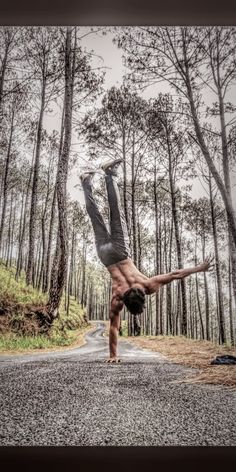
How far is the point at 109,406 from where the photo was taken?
202 cm

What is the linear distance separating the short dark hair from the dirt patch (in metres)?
0.23

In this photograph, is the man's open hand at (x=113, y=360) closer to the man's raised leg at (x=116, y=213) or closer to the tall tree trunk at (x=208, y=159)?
the man's raised leg at (x=116, y=213)

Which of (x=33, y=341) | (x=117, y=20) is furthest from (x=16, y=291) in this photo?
(x=117, y=20)

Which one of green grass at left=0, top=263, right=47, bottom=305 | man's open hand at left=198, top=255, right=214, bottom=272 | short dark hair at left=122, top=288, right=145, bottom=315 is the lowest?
short dark hair at left=122, top=288, right=145, bottom=315

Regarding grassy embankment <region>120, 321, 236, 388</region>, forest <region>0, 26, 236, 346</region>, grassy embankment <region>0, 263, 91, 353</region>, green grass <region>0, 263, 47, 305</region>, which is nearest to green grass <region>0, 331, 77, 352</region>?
grassy embankment <region>0, 263, 91, 353</region>

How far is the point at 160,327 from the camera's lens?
10.7 feet

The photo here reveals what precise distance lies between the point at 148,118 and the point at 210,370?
206 centimetres

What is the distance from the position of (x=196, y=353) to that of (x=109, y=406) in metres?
0.99

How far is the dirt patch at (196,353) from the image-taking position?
2408 mm

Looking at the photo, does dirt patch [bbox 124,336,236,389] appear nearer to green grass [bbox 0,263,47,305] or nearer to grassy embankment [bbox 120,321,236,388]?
grassy embankment [bbox 120,321,236,388]

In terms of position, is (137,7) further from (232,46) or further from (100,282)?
(100,282)

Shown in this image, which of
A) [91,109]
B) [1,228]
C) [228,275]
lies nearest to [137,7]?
[91,109]

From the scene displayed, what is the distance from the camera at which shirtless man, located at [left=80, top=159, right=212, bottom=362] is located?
2.65 metres

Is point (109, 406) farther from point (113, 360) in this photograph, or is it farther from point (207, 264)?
point (207, 264)
